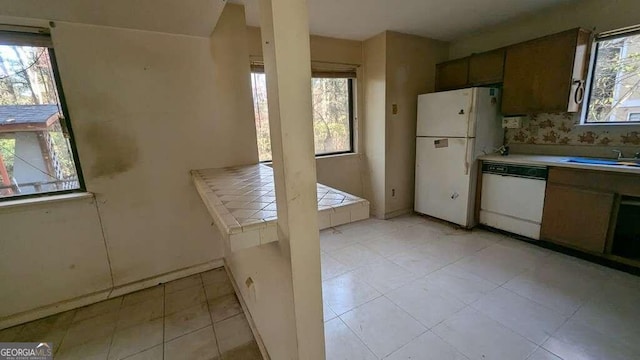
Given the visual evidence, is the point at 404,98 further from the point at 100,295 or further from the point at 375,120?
the point at 100,295

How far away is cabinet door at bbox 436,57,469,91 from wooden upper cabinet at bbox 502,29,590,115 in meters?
0.45

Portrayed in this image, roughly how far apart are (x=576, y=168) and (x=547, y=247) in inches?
32.8

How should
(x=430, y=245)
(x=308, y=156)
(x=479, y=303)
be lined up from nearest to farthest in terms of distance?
(x=308, y=156)
(x=479, y=303)
(x=430, y=245)

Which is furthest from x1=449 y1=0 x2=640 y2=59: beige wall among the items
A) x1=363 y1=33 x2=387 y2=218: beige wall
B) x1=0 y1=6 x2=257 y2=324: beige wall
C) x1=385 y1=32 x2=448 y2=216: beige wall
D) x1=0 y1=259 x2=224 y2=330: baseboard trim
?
x1=0 y1=259 x2=224 y2=330: baseboard trim

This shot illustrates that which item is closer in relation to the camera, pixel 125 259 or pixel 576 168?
pixel 125 259

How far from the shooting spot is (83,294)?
1.95 m

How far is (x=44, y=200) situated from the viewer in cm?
177

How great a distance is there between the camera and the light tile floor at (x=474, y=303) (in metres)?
1.46

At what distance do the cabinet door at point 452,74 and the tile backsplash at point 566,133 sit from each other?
85cm

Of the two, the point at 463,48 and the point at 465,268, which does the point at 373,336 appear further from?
the point at 463,48

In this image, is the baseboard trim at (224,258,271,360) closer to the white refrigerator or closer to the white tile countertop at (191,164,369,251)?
the white tile countertop at (191,164,369,251)

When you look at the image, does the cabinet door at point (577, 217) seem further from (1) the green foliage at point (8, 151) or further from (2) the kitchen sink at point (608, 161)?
(1) the green foliage at point (8, 151)

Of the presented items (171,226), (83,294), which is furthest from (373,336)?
(83,294)

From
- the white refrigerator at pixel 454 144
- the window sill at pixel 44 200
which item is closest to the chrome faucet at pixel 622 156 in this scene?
the white refrigerator at pixel 454 144
